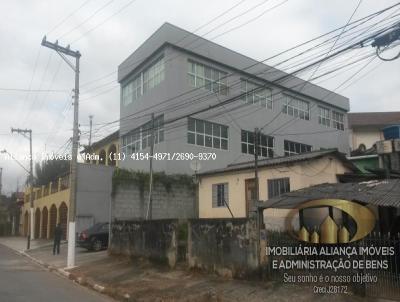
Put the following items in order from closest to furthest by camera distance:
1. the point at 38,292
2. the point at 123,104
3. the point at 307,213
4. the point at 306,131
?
the point at 38,292 < the point at 307,213 < the point at 123,104 < the point at 306,131

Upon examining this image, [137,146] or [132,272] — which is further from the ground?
[137,146]

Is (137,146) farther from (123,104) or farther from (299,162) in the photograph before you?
(299,162)

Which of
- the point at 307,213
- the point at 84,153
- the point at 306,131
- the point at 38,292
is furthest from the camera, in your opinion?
the point at 84,153

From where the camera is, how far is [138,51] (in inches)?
1342

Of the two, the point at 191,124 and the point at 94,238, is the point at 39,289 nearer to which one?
the point at 94,238

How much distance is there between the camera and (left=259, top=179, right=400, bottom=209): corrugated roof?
10566 millimetres

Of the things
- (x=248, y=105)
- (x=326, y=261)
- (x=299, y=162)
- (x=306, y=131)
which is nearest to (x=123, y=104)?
(x=248, y=105)

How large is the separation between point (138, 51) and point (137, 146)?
703cm

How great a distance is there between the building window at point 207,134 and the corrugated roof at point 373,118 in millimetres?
22264

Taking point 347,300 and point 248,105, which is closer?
point 347,300

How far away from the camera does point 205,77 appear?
31844 mm

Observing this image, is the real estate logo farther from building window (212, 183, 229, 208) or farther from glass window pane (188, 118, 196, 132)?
glass window pane (188, 118, 196, 132)

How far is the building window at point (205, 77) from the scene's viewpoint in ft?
102

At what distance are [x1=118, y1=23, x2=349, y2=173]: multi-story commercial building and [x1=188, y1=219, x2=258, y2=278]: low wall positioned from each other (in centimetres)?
1405
